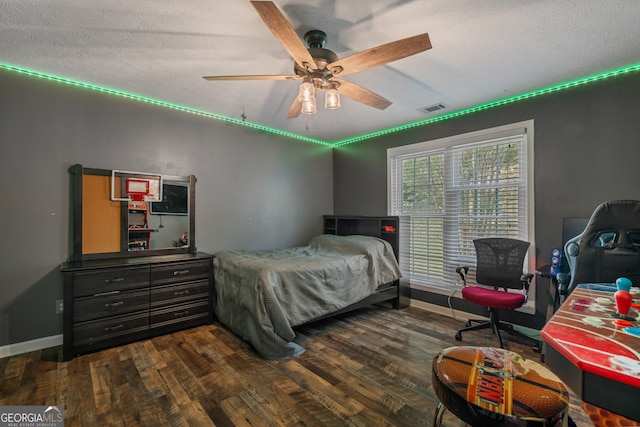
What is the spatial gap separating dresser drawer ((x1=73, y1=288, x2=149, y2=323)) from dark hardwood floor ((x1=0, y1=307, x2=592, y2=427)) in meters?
0.34

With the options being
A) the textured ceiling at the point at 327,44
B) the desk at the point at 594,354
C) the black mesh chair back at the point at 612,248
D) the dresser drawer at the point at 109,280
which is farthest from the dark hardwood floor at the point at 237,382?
the textured ceiling at the point at 327,44

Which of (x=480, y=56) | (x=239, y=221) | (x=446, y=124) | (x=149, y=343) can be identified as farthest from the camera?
(x=239, y=221)

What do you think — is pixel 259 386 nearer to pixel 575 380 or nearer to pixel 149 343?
pixel 149 343

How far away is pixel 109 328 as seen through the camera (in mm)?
2615

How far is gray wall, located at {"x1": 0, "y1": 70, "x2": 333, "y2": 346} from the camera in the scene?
100 inches

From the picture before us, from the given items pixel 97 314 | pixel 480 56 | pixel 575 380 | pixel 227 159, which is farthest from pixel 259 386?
pixel 480 56


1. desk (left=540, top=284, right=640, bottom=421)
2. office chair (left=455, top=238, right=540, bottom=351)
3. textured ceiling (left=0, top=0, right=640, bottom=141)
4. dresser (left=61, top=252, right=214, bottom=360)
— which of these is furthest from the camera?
office chair (left=455, top=238, right=540, bottom=351)

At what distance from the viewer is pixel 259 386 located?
208cm

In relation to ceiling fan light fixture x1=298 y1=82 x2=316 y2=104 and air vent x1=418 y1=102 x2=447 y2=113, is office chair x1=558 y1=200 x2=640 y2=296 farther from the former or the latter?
air vent x1=418 y1=102 x2=447 y2=113

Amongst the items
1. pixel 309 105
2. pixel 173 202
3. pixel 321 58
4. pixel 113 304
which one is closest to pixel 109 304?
pixel 113 304

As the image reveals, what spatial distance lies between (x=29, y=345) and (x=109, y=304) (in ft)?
2.63

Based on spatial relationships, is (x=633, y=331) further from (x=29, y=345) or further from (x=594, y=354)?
(x=29, y=345)

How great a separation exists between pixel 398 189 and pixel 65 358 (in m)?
4.12

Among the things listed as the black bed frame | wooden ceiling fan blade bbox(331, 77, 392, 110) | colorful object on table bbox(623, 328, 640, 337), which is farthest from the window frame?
colorful object on table bbox(623, 328, 640, 337)
